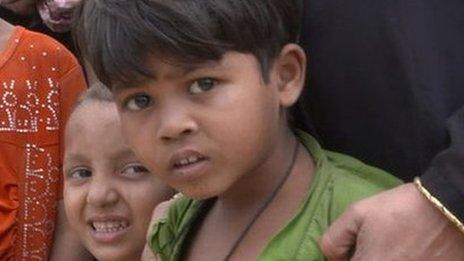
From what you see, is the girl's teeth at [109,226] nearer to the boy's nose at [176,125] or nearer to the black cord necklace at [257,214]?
the black cord necklace at [257,214]

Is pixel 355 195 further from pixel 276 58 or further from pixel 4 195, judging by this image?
pixel 4 195

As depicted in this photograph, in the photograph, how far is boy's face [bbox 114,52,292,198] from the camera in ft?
5.35

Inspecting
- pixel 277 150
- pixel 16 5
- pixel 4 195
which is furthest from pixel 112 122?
pixel 16 5

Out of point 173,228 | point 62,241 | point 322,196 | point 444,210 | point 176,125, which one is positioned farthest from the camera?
point 62,241

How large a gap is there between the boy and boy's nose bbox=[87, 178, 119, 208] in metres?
0.64

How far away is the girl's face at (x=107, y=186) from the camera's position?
7.95 ft

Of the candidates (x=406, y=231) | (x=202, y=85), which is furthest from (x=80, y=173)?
(x=406, y=231)

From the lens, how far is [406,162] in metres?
1.80

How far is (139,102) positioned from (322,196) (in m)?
0.33

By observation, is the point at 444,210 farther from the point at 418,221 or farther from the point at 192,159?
the point at 192,159

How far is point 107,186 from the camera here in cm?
241

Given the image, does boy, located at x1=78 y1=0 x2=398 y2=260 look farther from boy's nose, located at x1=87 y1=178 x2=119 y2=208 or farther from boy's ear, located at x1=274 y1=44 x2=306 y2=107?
boy's nose, located at x1=87 y1=178 x2=119 y2=208

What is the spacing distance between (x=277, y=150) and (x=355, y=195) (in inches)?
6.4

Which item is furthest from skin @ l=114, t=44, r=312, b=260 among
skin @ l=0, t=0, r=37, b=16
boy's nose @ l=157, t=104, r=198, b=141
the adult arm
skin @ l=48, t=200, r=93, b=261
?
skin @ l=0, t=0, r=37, b=16
